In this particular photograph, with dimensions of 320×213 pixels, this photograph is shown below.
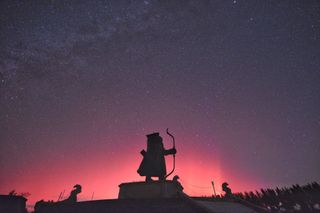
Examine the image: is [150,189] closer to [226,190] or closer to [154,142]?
[154,142]

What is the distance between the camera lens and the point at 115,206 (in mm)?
9812

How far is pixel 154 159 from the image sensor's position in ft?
45.4

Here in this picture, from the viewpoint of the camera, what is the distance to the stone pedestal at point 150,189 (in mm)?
12203

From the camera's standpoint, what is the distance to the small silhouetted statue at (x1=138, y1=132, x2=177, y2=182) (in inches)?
531

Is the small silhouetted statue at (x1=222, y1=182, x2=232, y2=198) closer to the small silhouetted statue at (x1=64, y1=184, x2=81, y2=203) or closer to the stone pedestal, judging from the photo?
the stone pedestal

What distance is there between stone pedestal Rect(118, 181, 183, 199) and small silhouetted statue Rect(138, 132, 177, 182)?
2.40 feet

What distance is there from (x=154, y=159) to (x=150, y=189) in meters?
2.09

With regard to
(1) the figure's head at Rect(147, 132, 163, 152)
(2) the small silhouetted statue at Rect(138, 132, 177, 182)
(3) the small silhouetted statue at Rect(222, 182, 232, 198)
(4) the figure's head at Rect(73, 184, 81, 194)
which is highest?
(1) the figure's head at Rect(147, 132, 163, 152)

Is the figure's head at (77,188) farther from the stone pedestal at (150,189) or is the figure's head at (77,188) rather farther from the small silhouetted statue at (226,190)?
the small silhouetted statue at (226,190)

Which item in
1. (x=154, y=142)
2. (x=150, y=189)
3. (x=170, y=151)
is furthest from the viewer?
(x=154, y=142)

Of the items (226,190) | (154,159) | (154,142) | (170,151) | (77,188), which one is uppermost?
(154,142)

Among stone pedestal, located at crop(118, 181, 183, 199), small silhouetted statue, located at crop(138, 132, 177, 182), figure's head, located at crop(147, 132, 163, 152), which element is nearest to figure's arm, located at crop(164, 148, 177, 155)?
small silhouetted statue, located at crop(138, 132, 177, 182)

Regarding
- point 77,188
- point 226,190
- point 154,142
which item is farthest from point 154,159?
point 77,188

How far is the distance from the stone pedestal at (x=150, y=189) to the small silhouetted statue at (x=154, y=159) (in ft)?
2.40
